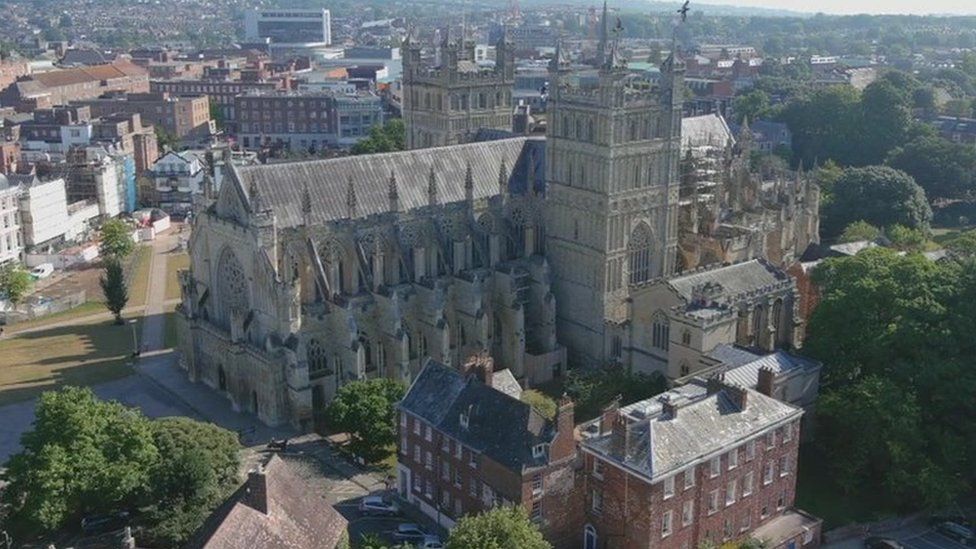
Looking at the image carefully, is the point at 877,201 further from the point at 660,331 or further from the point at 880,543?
the point at 880,543

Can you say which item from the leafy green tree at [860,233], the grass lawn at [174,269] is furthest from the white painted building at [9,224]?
the leafy green tree at [860,233]

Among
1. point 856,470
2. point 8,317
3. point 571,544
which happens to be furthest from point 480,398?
point 8,317

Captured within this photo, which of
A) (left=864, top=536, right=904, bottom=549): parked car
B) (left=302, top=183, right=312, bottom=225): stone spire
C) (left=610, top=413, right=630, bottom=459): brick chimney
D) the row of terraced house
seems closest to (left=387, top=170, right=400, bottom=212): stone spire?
(left=302, top=183, right=312, bottom=225): stone spire

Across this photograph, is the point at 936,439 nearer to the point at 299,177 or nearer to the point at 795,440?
the point at 795,440

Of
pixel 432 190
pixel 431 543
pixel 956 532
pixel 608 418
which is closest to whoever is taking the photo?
pixel 608 418

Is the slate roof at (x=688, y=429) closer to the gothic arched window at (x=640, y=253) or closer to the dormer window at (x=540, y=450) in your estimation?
the dormer window at (x=540, y=450)

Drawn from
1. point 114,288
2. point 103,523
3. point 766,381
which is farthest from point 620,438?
point 114,288
